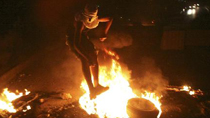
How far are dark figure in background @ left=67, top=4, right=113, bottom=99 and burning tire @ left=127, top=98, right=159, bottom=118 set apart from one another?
109 centimetres

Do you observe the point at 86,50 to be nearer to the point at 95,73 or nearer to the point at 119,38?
the point at 95,73

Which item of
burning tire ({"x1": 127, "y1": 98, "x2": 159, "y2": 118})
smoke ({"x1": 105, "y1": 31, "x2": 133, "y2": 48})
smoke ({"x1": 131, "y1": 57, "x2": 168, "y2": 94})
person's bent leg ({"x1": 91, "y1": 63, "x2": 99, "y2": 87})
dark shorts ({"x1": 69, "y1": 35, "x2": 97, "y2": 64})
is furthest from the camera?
smoke ({"x1": 105, "y1": 31, "x2": 133, "y2": 48})

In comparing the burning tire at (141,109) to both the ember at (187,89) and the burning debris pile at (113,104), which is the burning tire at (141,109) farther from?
the ember at (187,89)

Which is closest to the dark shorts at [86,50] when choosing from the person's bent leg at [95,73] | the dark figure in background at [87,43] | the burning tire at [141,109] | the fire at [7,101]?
the dark figure in background at [87,43]

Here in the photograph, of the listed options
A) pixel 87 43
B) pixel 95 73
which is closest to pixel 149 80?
pixel 95 73

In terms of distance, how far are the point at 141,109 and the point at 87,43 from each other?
2190 mm

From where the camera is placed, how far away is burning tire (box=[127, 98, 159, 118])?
12.2 ft

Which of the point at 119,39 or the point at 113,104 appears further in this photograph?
the point at 119,39

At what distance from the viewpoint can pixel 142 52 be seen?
9.83 metres

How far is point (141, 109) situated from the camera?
3795 mm

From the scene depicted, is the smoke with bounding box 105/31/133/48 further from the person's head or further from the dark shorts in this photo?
the person's head

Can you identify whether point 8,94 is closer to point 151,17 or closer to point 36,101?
point 36,101

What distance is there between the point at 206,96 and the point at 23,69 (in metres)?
7.45

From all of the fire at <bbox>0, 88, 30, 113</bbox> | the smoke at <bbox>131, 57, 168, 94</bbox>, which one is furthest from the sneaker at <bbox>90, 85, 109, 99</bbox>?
the fire at <bbox>0, 88, 30, 113</bbox>
